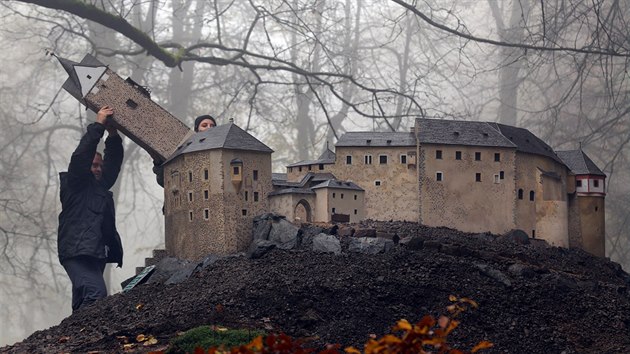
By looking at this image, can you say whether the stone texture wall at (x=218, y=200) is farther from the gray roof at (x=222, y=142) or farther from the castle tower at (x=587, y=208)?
the castle tower at (x=587, y=208)

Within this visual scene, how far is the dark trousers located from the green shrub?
9631mm

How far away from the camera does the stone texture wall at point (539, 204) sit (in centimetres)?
4353

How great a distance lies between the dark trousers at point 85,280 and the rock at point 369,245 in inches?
337

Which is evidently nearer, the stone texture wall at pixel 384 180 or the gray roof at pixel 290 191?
the gray roof at pixel 290 191

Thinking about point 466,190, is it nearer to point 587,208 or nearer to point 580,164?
point 587,208

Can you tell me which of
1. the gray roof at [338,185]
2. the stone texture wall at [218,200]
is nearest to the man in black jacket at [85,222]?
the stone texture wall at [218,200]


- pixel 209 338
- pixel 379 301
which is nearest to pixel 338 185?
pixel 379 301

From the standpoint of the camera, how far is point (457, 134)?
1687 inches

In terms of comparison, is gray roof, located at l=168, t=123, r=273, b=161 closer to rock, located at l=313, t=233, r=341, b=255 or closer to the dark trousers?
rock, located at l=313, t=233, r=341, b=255

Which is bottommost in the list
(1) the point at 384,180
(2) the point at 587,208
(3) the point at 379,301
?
(3) the point at 379,301

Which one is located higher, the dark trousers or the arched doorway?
the arched doorway

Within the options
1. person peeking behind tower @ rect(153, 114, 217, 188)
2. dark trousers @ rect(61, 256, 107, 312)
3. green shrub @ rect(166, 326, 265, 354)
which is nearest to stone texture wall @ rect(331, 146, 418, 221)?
person peeking behind tower @ rect(153, 114, 217, 188)

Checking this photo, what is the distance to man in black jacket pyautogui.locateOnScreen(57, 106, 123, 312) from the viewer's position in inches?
1622

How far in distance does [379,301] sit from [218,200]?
664 cm
